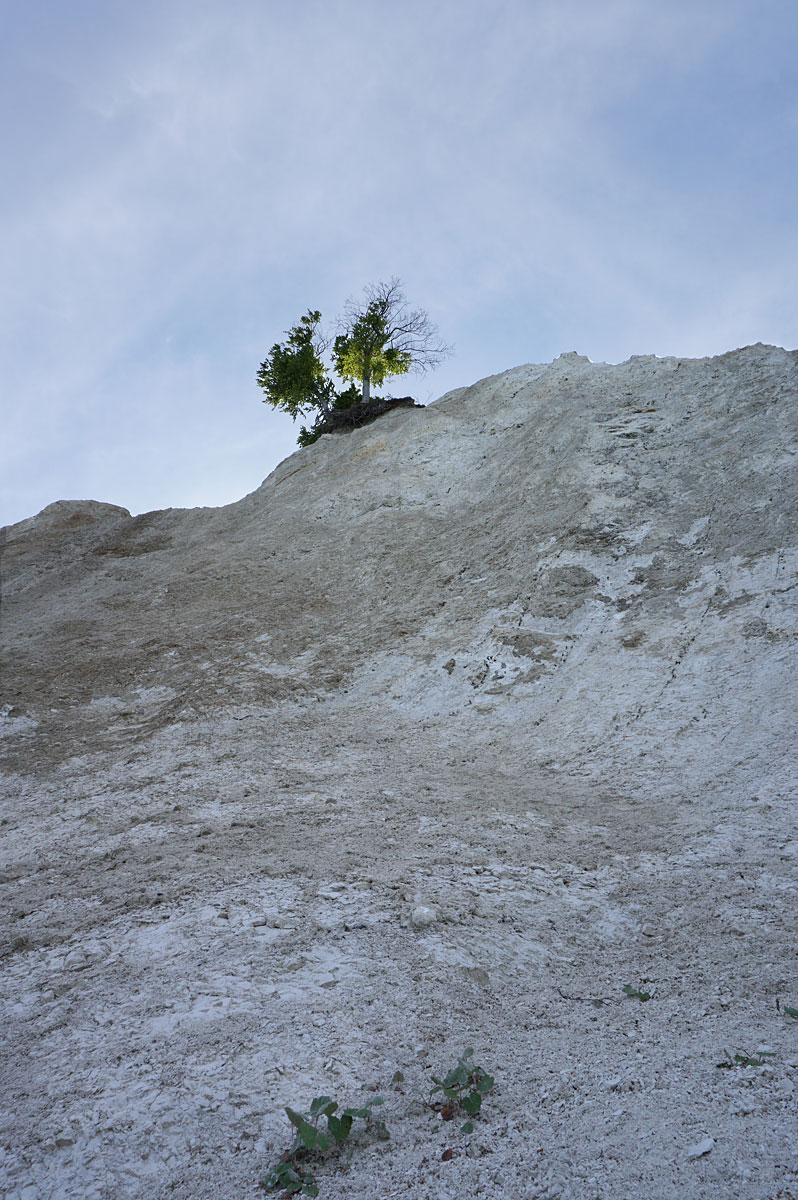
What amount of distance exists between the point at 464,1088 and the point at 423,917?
151cm

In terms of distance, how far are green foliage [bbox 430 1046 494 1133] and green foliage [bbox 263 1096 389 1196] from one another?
0.91 feet

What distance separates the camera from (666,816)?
619 centimetres

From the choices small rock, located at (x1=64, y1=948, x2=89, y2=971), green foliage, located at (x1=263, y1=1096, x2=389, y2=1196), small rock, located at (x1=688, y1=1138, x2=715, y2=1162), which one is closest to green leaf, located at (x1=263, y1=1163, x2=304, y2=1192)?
green foliage, located at (x1=263, y1=1096, x2=389, y2=1196)

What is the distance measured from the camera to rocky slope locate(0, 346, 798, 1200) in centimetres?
292

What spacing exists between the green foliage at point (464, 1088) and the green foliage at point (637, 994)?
41.0 inches

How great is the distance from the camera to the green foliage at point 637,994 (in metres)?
3.76

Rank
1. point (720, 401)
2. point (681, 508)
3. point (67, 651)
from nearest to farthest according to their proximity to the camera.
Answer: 1. point (681, 508)
2. point (67, 651)
3. point (720, 401)

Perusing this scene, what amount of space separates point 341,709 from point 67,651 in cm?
591

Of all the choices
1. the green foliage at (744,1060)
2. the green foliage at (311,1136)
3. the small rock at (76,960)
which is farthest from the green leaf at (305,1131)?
the small rock at (76,960)

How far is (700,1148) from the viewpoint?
2.55m

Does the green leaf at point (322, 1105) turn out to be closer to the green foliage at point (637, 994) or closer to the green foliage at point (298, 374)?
the green foliage at point (637, 994)

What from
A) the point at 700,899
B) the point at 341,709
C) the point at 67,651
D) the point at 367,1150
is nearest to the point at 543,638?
the point at 341,709

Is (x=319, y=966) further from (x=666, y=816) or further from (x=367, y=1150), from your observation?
(x=666, y=816)

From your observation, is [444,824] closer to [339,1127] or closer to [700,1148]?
[339,1127]
